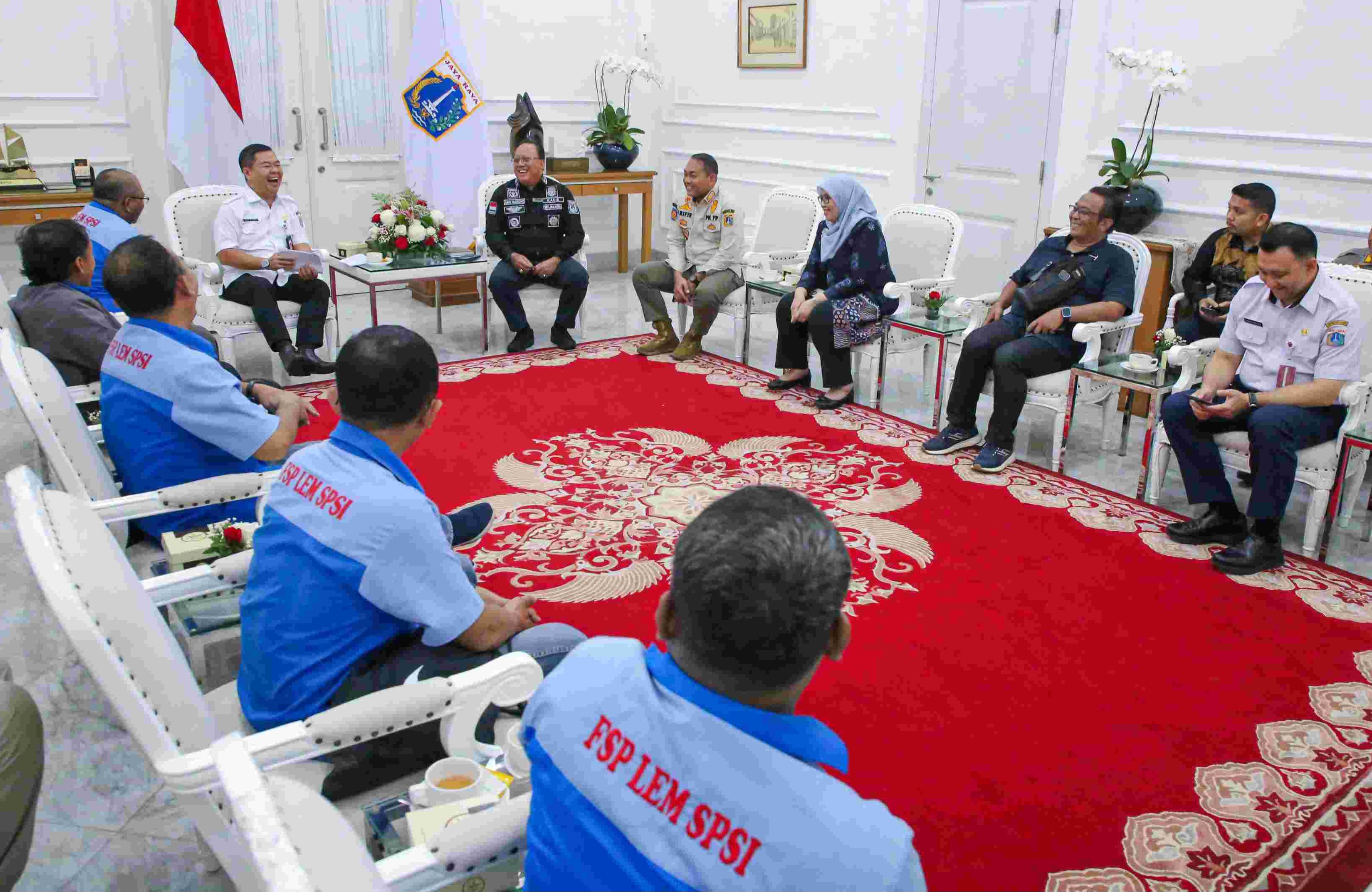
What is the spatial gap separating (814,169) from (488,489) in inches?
170

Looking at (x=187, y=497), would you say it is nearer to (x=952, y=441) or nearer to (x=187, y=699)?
(x=187, y=699)

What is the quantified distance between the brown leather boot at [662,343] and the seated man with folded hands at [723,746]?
5.11 metres

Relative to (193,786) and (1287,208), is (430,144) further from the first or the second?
(193,786)

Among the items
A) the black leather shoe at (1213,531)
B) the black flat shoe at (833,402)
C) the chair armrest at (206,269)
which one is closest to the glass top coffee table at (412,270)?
the chair armrest at (206,269)

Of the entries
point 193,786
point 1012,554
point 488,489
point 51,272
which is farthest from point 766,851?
point 51,272

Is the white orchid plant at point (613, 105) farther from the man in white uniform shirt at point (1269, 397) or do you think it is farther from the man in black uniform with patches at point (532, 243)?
the man in white uniform shirt at point (1269, 397)

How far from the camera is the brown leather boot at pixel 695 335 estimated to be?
6020 mm

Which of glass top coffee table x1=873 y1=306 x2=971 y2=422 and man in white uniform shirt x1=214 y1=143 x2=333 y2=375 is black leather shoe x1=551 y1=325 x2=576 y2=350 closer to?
man in white uniform shirt x1=214 y1=143 x2=333 y2=375

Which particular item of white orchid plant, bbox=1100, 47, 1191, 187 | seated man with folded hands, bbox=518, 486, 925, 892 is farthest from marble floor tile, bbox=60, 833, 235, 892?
white orchid plant, bbox=1100, 47, 1191, 187

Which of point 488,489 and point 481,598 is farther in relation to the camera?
point 488,489

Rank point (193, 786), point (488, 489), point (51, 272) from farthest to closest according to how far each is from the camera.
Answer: point (488, 489)
point (51, 272)
point (193, 786)

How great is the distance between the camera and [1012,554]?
370 cm

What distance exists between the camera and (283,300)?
5527mm

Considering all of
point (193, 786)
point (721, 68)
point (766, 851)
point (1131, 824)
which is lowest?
point (1131, 824)
